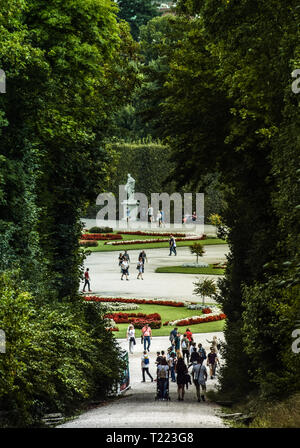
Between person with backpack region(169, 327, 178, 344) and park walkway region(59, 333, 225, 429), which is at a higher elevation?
person with backpack region(169, 327, 178, 344)

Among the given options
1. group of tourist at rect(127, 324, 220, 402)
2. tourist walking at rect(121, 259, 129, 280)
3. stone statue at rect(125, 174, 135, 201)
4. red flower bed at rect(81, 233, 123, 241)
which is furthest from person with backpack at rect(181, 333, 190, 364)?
stone statue at rect(125, 174, 135, 201)

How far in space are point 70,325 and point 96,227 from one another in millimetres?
46259

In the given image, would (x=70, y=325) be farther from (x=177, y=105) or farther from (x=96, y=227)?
(x=96, y=227)

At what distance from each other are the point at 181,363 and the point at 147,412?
4.31 meters

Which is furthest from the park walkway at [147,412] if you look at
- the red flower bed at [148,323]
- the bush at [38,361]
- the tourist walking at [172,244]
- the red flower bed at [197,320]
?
the tourist walking at [172,244]

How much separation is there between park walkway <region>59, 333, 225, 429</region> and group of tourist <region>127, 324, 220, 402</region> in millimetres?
354

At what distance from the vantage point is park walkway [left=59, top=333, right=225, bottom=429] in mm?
13961

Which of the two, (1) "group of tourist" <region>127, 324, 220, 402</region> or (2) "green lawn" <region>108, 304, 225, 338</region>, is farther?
(2) "green lawn" <region>108, 304, 225, 338</region>

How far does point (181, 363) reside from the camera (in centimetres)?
2116

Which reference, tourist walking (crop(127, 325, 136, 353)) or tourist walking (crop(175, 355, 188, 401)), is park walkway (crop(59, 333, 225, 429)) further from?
tourist walking (crop(127, 325, 136, 353))

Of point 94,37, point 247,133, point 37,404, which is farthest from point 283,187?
point 94,37

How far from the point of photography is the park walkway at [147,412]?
45.8ft

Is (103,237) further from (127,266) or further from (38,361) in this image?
(38,361)

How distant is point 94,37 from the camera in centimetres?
2373
